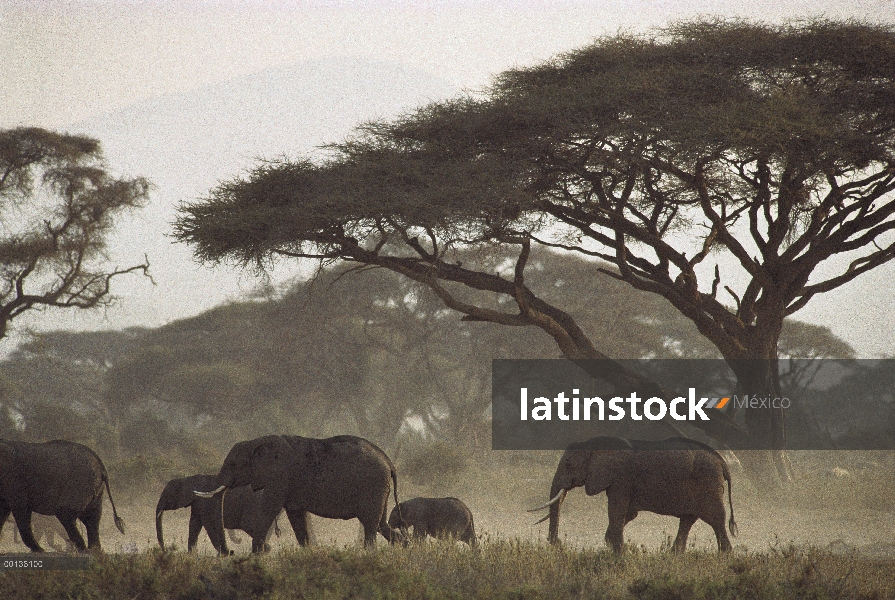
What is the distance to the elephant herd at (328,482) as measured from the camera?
1180 centimetres

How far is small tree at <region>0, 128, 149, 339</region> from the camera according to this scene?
29.0m

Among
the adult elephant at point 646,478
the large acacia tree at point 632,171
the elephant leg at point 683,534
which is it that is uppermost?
the large acacia tree at point 632,171

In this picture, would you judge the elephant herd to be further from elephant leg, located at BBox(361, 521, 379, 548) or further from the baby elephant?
the baby elephant

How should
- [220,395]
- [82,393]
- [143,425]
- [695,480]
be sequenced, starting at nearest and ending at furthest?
[695,480], [143,425], [220,395], [82,393]

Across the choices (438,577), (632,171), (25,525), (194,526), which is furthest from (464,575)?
(632,171)

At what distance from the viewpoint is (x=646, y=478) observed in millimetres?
12211

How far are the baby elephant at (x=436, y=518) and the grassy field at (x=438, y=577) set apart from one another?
2145 millimetres

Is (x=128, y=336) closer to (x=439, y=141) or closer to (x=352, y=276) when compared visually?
(x=352, y=276)

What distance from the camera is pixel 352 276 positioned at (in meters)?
37.8

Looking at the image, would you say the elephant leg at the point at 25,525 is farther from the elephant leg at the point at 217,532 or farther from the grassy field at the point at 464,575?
the elephant leg at the point at 217,532

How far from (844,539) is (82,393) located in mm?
35814

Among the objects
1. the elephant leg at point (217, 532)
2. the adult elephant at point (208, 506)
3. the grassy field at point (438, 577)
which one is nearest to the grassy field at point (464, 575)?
the grassy field at point (438, 577)

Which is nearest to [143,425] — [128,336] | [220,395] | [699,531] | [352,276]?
[220,395]

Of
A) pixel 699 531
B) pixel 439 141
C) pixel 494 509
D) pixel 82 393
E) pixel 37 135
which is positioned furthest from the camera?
pixel 82 393
